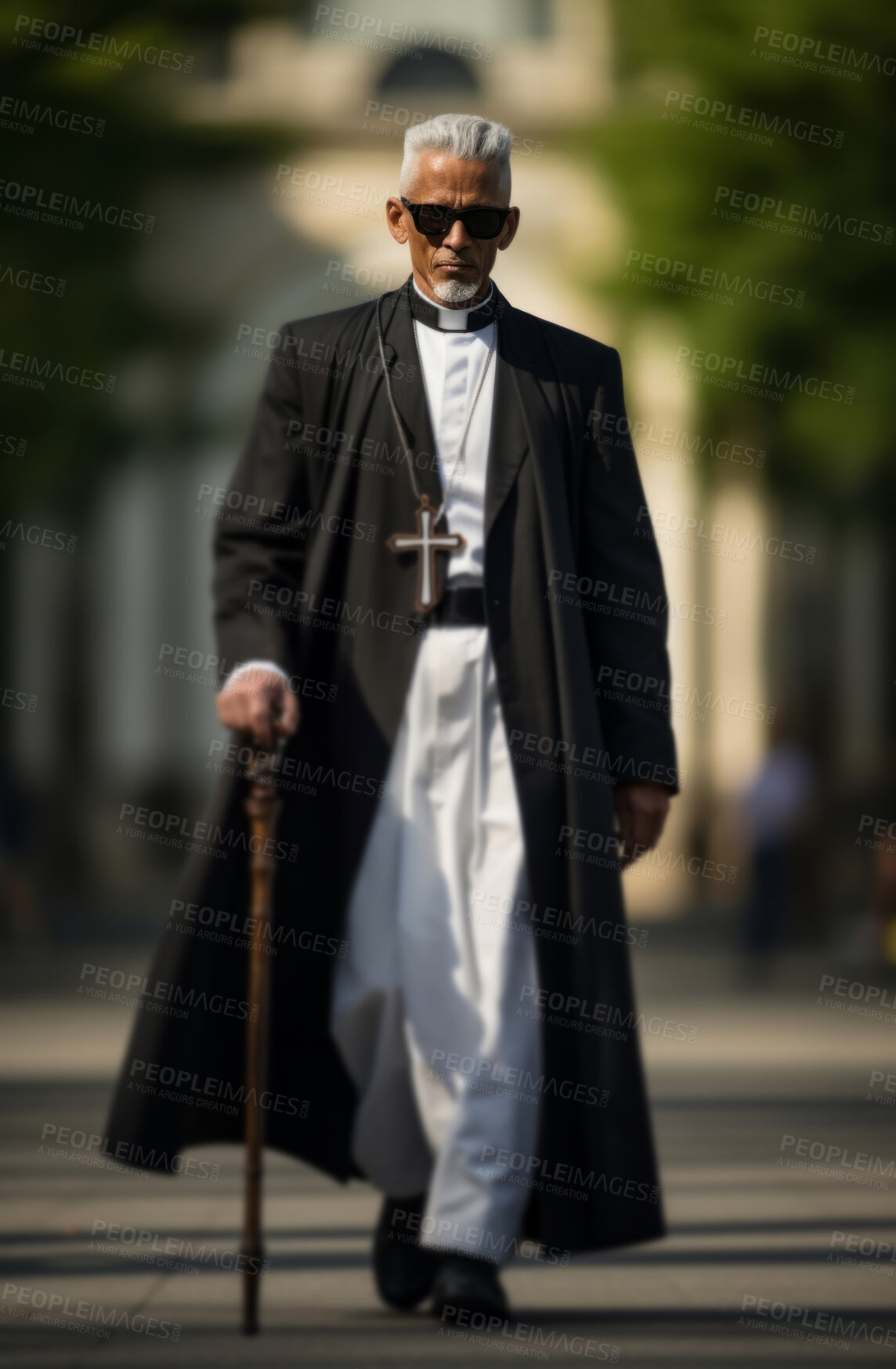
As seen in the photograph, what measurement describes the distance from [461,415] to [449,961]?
1122mm

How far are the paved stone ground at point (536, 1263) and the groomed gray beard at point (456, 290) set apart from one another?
6.71 feet

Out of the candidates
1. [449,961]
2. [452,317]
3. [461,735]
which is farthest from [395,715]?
[452,317]

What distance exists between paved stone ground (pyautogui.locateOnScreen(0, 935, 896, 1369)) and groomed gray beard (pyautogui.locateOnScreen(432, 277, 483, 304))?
2.04 metres

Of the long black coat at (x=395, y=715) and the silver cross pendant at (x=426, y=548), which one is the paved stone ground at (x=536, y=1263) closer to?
the long black coat at (x=395, y=715)

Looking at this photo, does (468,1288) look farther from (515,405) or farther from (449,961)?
(515,405)

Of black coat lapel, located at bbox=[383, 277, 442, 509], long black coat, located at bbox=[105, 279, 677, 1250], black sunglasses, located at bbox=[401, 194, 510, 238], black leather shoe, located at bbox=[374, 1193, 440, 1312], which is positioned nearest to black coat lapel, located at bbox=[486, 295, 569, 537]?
long black coat, located at bbox=[105, 279, 677, 1250]

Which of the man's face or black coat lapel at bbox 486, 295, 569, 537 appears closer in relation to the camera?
the man's face

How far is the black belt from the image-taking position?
4781 millimetres

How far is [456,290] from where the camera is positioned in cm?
483

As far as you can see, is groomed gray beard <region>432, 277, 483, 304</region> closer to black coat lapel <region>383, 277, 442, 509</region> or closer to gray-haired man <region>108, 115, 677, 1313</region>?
gray-haired man <region>108, 115, 677, 1313</region>

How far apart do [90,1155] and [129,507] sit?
1911 cm

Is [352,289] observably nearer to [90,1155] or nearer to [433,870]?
[90,1155]

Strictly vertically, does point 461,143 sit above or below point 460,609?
above

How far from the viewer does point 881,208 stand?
1500cm
